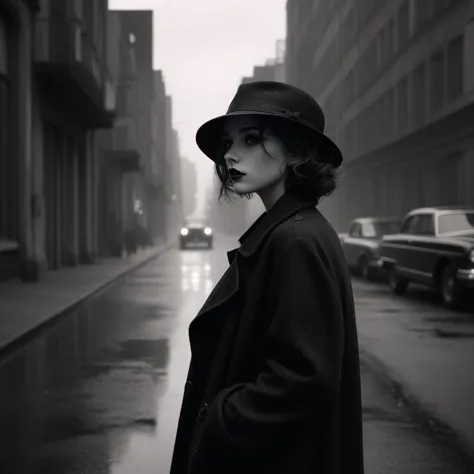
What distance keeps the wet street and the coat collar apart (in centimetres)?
322

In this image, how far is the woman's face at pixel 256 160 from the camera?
2.24m

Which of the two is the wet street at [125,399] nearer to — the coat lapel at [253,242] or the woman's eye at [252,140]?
the coat lapel at [253,242]

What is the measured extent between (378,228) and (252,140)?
20.8 meters

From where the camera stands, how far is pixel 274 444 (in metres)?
2.01

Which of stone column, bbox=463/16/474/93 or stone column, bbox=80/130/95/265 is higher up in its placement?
stone column, bbox=463/16/474/93

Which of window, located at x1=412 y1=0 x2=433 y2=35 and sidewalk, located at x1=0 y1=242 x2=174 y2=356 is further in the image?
window, located at x1=412 y1=0 x2=433 y2=35

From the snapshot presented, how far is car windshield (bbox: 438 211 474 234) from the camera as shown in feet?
49.6

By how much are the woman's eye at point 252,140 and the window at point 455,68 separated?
89.0ft

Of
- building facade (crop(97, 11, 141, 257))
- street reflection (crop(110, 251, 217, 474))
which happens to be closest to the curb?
street reflection (crop(110, 251, 217, 474))

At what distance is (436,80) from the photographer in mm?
31375

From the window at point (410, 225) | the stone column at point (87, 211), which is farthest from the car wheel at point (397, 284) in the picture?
the stone column at point (87, 211)

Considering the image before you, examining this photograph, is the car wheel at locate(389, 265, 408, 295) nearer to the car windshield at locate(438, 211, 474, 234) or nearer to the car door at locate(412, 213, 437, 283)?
the car door at locate(412, 213, 437, 283)

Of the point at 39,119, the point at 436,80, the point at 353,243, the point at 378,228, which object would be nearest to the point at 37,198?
the point at 39,119

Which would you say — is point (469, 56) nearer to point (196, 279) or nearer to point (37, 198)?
point (196, 279)
